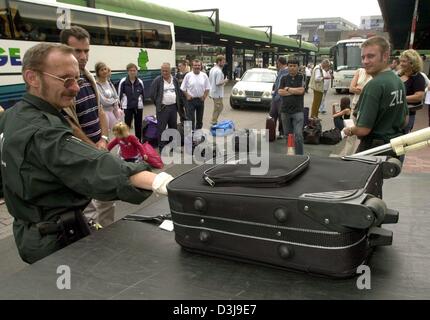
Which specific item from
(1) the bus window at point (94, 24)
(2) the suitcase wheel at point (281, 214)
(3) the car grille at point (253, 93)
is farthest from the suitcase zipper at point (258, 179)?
(3) the car grille at point (253, 93)

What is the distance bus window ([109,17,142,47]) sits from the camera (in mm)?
14188

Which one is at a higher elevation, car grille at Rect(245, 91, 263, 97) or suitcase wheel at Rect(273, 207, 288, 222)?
suitcase wheel at Rect(273, 207, 288, 222)

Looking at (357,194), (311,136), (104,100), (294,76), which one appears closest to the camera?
(357,194)

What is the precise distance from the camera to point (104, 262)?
58.5 inches

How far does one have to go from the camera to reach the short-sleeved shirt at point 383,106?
300 cm

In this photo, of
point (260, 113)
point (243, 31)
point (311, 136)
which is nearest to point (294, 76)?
point (311, 136)

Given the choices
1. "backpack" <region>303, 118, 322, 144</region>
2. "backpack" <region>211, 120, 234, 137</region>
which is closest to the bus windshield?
"backpack" <region>303, 118, 322, 144</region>

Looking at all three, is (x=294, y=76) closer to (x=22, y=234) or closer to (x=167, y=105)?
(x=167, y=105)

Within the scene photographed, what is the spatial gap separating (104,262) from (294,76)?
6013 millimetres

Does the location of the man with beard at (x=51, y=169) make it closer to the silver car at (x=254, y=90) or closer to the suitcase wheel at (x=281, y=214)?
the suitcase wheel at (x=281, y=214)

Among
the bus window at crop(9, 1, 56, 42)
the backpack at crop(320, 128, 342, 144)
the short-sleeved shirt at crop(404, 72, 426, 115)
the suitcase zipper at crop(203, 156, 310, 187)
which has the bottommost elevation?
the backpack at crop(320, 128, 342, 144)

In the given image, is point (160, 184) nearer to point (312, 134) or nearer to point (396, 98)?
point (396, 98)

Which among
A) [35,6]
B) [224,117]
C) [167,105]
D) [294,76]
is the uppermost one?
[35,6]

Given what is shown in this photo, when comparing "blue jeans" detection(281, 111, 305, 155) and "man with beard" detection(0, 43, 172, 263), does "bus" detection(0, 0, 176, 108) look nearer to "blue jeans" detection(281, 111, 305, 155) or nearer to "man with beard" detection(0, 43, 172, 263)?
"blue jeans" detection(281, 111, 305, 155)
